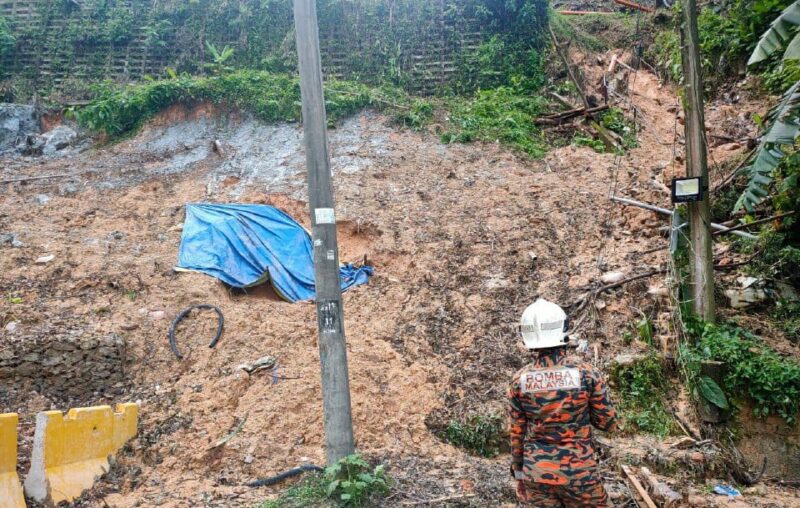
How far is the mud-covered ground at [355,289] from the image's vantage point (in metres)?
6.01

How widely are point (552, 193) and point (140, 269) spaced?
6.67 metres

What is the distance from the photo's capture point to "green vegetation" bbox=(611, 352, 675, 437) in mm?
6383

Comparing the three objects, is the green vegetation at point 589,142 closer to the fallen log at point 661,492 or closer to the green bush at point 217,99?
the green bush at point 217,99

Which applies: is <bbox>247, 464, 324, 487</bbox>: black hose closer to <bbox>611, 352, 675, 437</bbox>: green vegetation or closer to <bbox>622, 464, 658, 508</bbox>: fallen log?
<bbox>622, 464, 658, 508</bbox>: fallen log

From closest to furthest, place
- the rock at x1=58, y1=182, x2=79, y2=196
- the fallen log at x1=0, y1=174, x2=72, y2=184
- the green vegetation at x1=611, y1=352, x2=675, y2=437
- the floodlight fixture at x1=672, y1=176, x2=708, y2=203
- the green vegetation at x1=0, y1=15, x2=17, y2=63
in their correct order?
the green vegetation at x1=611, y1=352, x2=675, y2=437 < the floodlight fixture at x1=672, y1=176, x2=708, y2=203 < the rock at x1=58, y1=182, x2=79, y2=196 < the fallen log at x1=0, y1=174, x2=72, y2=184 < the green vegetation at x1=0, y1=15, x2=17, y2=63

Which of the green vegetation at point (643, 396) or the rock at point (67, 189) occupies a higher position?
the rock at point (67, 189)

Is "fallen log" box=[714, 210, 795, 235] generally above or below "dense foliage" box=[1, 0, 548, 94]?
below

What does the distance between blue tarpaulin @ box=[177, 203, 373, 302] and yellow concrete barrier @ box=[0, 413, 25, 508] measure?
4053 mm

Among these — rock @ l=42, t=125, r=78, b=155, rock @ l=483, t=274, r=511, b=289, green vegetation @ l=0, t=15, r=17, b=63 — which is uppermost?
green vegetation @ l=0, t=15, r=17, b=63

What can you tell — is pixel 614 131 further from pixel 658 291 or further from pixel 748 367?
pixel 748 367

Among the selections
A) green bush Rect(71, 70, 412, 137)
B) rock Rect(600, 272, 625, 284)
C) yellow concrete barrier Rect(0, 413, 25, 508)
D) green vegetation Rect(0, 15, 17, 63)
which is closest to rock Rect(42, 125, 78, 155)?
green bush Rect(71, 70, 412, 137)

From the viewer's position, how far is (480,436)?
6.42 meters

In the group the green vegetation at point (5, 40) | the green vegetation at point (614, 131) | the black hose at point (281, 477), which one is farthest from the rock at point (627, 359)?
the green vegetation at point (5, 40)

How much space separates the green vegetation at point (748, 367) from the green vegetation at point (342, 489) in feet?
11.9
